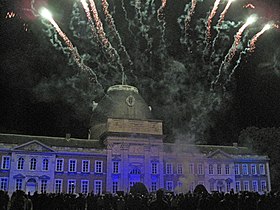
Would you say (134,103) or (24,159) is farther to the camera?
(134,103)

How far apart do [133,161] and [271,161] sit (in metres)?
24.8

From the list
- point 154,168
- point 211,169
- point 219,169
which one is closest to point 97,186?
point 154,168

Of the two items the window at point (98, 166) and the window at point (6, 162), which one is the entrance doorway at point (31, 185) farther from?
the window at point (98, 166)

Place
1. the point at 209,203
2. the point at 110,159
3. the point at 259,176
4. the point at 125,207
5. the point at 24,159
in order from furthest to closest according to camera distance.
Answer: the point at 259,176 → the point at 110,159 → the point at 24,159 → the point at 125,207 → the point at 209,203

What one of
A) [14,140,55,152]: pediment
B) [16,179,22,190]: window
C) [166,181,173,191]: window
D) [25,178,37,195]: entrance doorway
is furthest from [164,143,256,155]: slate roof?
[16,179,22,190]: window

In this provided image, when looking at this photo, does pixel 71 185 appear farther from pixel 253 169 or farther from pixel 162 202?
pixel 162 202

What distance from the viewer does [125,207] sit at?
20.6 meters

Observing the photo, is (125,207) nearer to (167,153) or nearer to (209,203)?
(209,203)

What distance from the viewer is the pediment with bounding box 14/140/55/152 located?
49.3 metres

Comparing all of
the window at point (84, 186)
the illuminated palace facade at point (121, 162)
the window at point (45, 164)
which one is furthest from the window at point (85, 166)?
the window at point (45, 164)

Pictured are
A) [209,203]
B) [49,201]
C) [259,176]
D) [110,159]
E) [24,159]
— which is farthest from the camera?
[259,176]

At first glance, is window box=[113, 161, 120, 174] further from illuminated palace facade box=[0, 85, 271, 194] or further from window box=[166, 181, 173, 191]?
window box=[166, 181, 173, 191]

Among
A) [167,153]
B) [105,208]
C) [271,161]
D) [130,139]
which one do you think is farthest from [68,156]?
[271,161]

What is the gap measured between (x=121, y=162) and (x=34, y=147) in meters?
12.8
